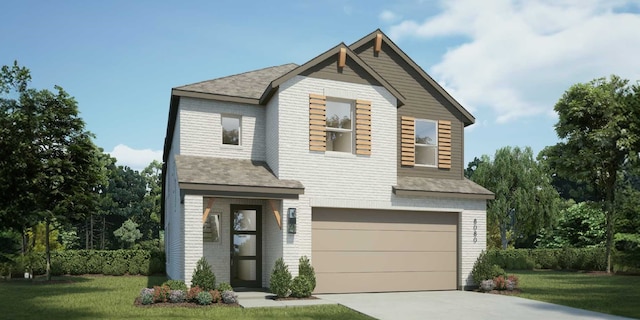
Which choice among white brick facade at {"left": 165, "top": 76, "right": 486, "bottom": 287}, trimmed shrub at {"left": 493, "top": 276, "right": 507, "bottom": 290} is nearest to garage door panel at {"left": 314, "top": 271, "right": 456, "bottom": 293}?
white brick facade at {"left": 165, "top": 76, "right": 486, "bottom": 287}

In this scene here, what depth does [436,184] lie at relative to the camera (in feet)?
61.4

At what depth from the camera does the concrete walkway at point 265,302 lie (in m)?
13.8

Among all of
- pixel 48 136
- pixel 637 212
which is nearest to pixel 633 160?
pixel 637 212

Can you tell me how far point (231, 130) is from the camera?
18203 mm

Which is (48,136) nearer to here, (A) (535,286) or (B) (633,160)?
(A) (535,286)

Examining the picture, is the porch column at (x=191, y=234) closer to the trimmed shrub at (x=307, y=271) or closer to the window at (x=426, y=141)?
the trimmed shrub at (x=307, y=271)

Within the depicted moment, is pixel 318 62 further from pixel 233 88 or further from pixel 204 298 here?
pixel 204 298

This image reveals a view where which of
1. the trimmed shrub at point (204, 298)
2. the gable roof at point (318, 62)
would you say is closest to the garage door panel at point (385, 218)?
the gable roof at point (318, 62)

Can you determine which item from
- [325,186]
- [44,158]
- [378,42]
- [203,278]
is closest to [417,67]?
[378,42]

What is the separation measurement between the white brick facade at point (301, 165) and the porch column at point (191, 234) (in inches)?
26.8

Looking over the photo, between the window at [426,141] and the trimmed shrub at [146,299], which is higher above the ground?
the window at [426,141]

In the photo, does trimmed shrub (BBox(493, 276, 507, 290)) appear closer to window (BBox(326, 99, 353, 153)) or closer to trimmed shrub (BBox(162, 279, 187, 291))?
window (BBox(326, 99, 353, 153))

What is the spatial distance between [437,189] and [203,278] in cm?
801

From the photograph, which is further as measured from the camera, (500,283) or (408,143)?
(408,143)
